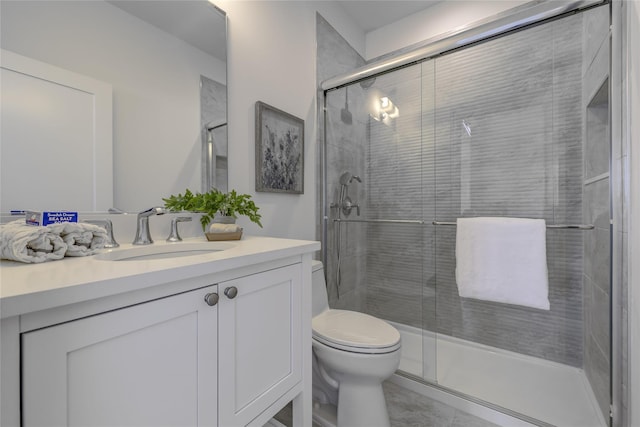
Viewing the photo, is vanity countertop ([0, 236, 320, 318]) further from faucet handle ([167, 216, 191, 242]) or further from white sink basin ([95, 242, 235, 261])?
faucet handle ([167, 216, 191, 242])

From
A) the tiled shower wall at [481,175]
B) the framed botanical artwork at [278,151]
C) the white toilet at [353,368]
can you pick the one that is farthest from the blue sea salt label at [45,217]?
the tiled shower wall at [481,175]

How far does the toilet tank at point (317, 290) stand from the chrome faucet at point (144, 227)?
803mm

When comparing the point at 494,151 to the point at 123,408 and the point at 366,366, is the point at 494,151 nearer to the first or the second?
the point at 366,366

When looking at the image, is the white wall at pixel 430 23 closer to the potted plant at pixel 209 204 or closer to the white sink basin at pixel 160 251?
the potted plant at pixel 209 204

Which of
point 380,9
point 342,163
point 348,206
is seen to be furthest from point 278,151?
point 380,9

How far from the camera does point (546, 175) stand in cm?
173

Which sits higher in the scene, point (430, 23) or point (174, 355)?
point (430, 23)

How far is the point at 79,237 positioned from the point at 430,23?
2587 millimetres

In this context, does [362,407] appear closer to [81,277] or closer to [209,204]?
[209,204]

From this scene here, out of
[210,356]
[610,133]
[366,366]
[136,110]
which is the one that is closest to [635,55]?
[610,133]

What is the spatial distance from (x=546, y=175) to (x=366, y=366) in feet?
5.03

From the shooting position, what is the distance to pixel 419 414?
143cm

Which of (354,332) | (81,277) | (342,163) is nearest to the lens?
(81,277)

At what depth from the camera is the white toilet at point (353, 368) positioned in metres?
1.21
